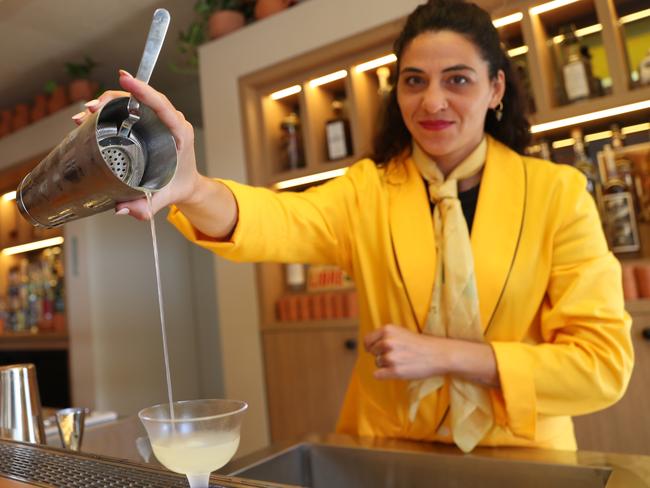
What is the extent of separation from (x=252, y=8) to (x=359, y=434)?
8.03ft

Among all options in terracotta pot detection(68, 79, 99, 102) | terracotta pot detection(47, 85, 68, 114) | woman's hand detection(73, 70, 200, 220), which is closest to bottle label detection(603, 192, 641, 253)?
woman's hand detection(73, 70, 200, 220)

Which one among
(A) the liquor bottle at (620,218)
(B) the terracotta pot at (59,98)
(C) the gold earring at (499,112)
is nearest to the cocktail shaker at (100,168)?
(C) the gold earring at (499,112)

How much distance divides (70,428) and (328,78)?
2014 millimetres

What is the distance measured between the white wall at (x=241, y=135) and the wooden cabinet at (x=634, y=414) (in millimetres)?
1443

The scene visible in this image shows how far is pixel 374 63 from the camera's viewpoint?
2.48 meters

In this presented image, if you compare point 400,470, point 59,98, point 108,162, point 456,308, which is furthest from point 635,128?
point 59,98

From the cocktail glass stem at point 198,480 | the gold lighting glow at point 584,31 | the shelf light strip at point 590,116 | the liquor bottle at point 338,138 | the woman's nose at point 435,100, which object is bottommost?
the cocktail glass stem at point 198,480

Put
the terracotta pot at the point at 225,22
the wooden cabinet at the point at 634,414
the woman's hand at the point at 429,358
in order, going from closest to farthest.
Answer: the woman's hand at the point at 429,358 → the wooden cabinet at the point at 634,414 → the terracotta pot at the point at 225,22

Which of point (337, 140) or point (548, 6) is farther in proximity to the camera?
point (337, 140)

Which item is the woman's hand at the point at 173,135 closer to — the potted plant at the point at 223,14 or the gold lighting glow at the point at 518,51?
the gold lighting glow at the point at 518,51

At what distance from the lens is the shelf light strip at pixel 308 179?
257 cm

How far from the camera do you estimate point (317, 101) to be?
106 inches

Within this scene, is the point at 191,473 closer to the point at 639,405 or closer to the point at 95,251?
the point at 639,405

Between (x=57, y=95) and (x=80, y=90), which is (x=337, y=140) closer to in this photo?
(x=80, y=90)
